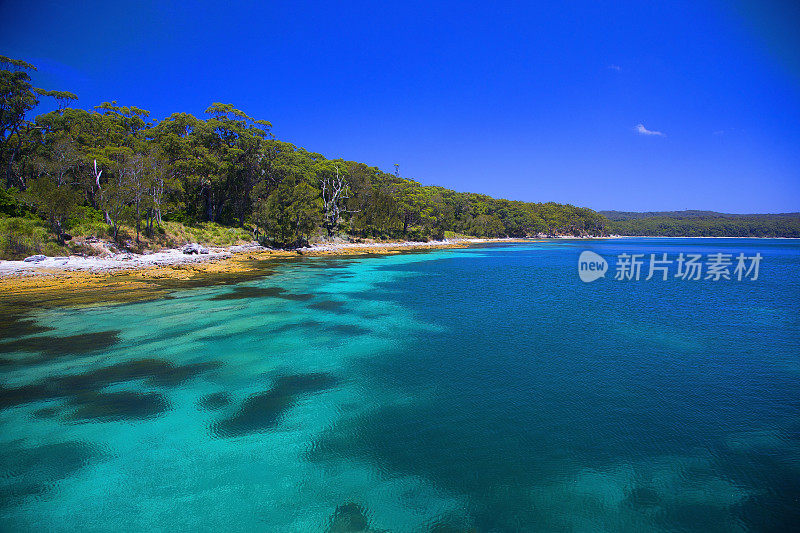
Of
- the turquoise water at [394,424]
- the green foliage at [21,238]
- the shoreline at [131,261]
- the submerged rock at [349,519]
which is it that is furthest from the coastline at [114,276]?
the submerged rock at [349,519]

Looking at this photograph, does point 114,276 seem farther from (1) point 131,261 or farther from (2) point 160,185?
(2) point 160,185

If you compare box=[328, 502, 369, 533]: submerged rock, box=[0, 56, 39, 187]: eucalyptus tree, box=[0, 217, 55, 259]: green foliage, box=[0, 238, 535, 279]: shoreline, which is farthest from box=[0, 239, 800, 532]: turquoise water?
box=[0, 56, 39, 187]: eucalyptus tree

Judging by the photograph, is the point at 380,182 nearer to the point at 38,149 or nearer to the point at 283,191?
the point at 283,191

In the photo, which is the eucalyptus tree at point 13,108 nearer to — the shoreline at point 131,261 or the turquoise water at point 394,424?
the shoreline at point 131,261

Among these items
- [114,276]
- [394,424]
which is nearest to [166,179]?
[114,276]

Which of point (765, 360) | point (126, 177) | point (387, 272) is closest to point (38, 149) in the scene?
point (126, 177)

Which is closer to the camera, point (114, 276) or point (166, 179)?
point (114, 276)
